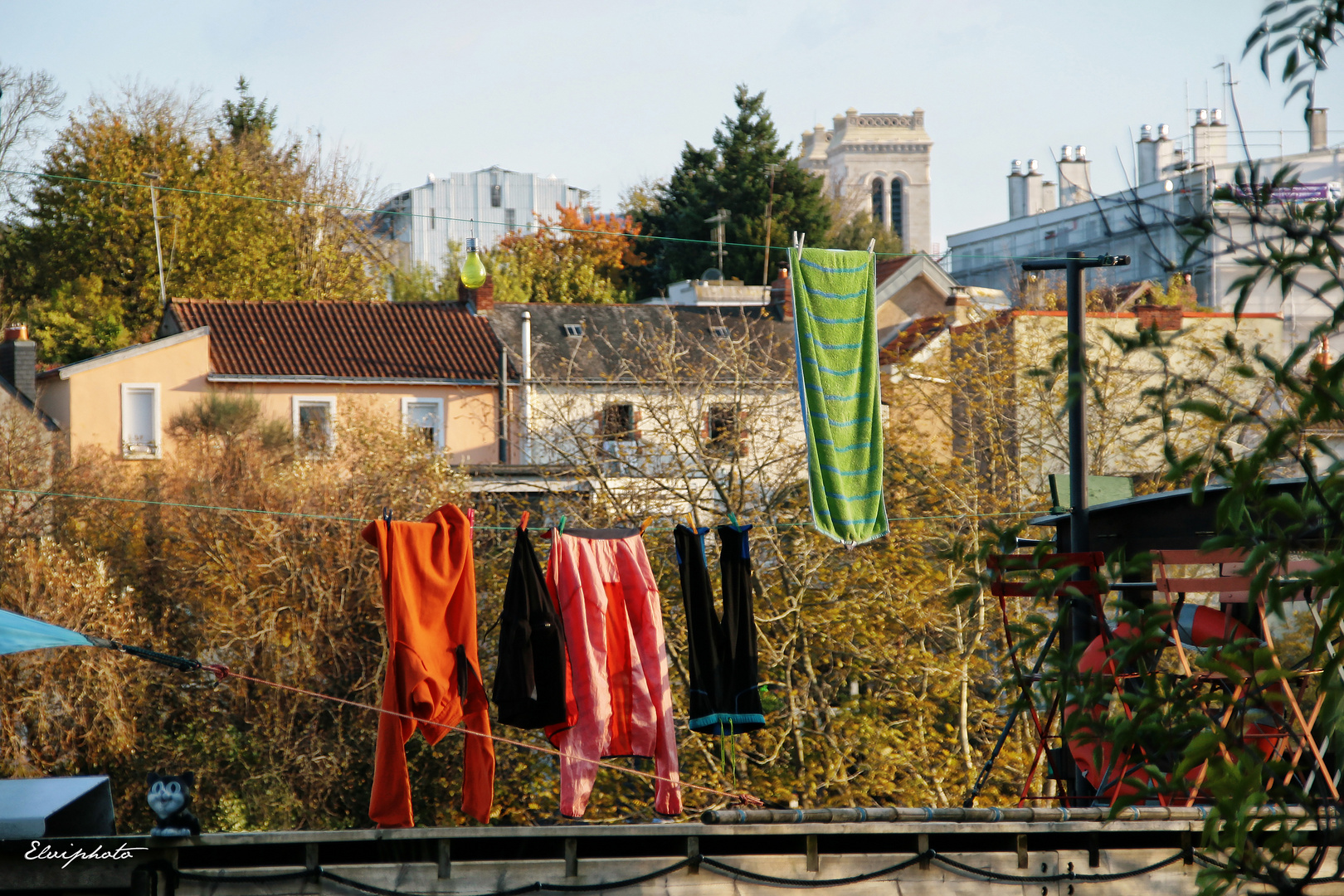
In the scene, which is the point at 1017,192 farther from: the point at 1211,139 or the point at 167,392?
→ the point at 167,392

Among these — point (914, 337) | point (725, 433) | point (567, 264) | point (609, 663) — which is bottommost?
point (609, 663)

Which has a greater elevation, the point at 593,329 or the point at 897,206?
the point at 897,206

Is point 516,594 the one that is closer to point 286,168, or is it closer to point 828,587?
point 828,587

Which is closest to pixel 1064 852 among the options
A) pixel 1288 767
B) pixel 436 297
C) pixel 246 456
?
pixel 1288 767

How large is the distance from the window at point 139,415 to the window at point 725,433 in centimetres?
1426

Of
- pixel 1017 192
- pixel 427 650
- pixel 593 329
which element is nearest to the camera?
pixel 427 650

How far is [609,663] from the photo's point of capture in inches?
344

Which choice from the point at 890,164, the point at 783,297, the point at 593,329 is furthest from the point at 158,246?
the point at 890,164

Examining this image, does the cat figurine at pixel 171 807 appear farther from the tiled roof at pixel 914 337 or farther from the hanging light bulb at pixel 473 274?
the hanging light bulb at pixel 473 274

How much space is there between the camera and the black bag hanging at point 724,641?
29.3 feet

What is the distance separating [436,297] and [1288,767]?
145 feet

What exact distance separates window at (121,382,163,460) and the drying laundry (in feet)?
69.6

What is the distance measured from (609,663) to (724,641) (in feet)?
2.70

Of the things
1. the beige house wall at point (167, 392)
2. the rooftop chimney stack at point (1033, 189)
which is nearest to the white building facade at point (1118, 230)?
the rooftop chimney stack at point (1033, 189)
